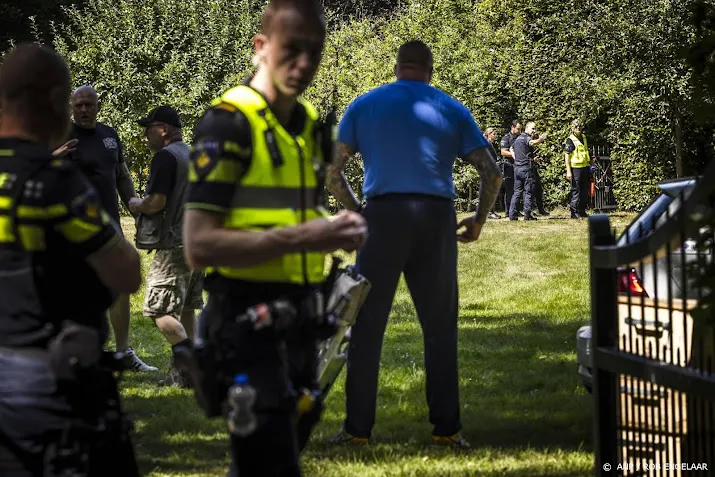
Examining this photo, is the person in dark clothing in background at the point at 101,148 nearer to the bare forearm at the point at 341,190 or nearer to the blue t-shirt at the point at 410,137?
the bare forearm at the point at 341,190

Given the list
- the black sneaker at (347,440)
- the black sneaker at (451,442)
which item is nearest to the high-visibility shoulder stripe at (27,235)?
the black sneaker at (347,440)

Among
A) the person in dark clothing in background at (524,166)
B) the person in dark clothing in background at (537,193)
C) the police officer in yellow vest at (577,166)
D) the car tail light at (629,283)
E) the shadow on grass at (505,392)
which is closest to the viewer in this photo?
the car tail light at (629,283)

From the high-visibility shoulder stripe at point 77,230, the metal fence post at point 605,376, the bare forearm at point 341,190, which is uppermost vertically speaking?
the bare forearm at point 341,190

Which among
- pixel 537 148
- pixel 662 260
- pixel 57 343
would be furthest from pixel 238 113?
pixel 537 148

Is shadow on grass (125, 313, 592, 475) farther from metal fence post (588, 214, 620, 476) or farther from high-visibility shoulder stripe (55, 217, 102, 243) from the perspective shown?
high-visibility shoulder stripe (55, 217, 102, 243)

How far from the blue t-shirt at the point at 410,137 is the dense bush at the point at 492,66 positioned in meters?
17.2

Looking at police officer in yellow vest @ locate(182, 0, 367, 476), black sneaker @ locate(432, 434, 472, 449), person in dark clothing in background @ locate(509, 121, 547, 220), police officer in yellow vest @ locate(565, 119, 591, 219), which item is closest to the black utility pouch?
police officer in yellow vest @ locate(182, 0, 367, 476)

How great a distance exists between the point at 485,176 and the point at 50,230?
3.86 m

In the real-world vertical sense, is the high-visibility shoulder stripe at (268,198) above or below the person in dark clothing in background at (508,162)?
below

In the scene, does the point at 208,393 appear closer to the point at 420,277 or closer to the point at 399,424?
the point at 420,277

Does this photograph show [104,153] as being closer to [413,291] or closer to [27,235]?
[413,291]

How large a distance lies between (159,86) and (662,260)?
31.7 m

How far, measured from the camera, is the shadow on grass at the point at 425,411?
7.13m

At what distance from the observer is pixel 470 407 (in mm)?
8547
